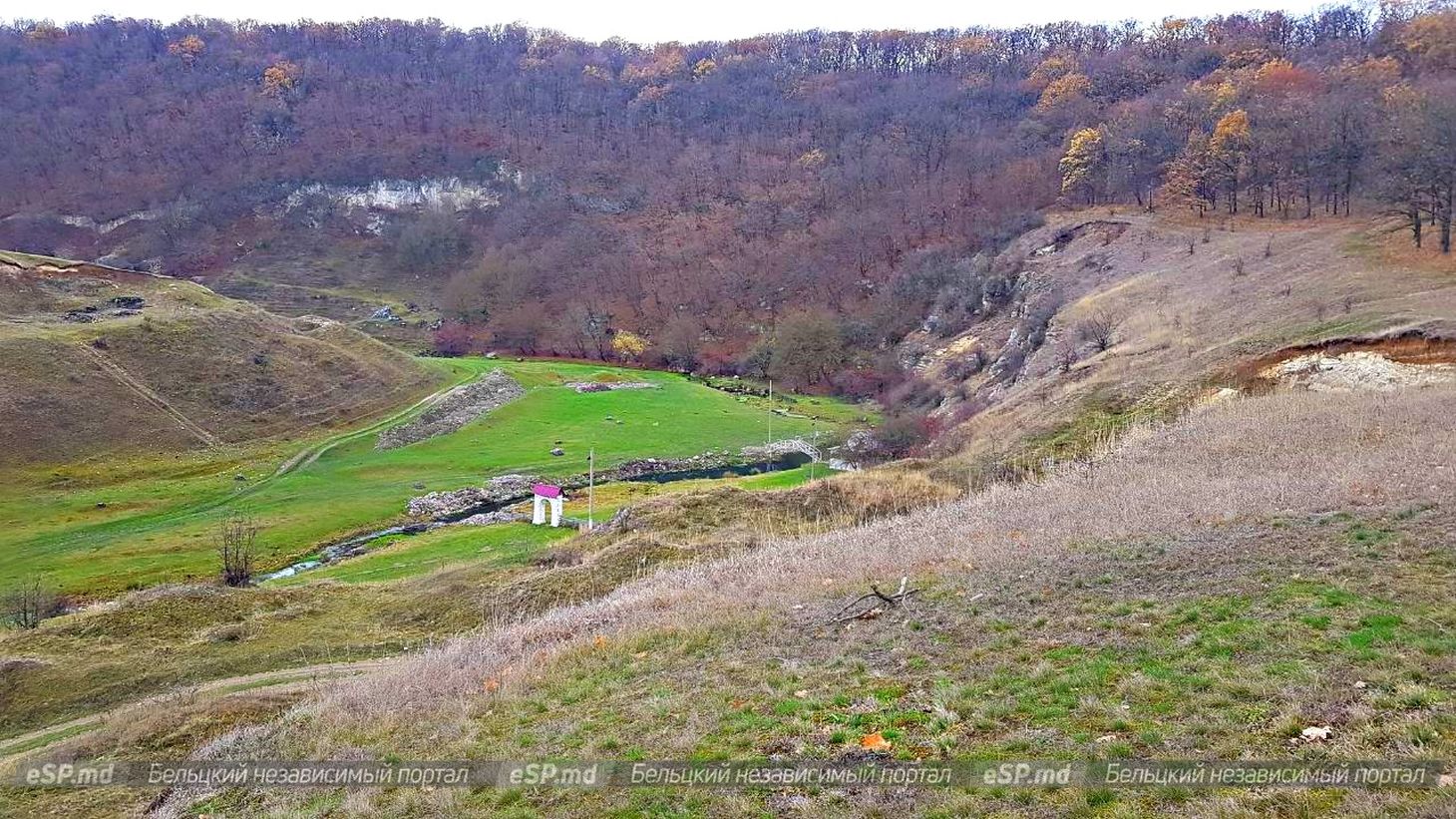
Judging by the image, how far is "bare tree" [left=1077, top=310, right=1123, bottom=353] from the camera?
1789 inches

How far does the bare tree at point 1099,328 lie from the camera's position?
4544 centimetres

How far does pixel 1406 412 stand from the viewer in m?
21.4

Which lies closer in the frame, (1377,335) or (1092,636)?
(1092,636)

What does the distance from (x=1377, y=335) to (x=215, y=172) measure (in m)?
169

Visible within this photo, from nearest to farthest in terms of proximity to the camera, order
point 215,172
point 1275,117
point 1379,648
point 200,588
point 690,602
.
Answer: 1. point 1379,648
2. point 690,602
3. point 200,588
4. point 1275,117
5. point 215,172

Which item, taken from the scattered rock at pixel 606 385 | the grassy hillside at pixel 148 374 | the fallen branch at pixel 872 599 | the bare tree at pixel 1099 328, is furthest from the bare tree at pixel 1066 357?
the grassy hillside at pixel 148 374

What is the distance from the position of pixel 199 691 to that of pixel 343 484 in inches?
1087

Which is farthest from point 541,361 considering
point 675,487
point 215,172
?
point 215,172

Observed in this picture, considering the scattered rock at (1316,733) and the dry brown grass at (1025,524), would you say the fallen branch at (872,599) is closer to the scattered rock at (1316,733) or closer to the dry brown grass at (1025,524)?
the dry brown grass at (1025,524)

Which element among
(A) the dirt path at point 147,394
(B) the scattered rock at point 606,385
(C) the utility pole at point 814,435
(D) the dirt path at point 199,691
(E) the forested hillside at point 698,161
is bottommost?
(C) the utility pole at point 814,435

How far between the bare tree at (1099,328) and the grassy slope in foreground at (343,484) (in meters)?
19.8

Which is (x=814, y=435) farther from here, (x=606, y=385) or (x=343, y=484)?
(x=343, y=484)

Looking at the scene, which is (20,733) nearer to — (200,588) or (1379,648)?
(200,588)

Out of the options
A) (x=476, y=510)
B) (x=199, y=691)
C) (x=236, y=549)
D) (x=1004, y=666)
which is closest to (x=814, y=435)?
(x=476, y=510)
